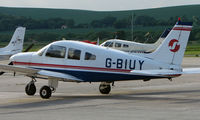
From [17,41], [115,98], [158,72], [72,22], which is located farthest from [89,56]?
[72,22]

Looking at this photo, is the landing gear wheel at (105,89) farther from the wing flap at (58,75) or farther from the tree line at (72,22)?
the tree line at (72,22)

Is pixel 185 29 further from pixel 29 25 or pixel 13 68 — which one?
pixel 29 25

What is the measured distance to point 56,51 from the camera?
19.9m

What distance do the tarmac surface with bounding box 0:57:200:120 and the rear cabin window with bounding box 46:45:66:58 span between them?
155 cm

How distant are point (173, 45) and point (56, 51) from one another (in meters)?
4.32

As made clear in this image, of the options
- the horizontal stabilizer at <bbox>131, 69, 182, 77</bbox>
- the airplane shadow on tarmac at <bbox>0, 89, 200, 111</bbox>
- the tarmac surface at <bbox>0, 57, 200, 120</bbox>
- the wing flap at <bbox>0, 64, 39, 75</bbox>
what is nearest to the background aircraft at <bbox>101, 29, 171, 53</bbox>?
the tarmac surface at <bbox>0, 57, 200, 120</bbox>

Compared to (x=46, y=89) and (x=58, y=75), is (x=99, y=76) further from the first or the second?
(x=46, y=89)

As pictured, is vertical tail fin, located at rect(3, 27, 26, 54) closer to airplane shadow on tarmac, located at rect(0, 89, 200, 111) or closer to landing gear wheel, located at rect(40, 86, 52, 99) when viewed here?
airplane shadow on tarmac, located at rect(0, 89, 200, 111)

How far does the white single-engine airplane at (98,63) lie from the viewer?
18.6 metres

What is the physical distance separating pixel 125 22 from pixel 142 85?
481 ft

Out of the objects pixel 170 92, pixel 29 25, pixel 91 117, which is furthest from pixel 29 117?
pixel 29 25

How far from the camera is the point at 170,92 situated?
21328 mm

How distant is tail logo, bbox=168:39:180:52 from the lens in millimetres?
18734

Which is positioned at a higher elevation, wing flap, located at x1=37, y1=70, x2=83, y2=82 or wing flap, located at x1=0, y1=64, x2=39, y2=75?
wing flap, located at x1=0, y1=64, x2=39, y2=75
